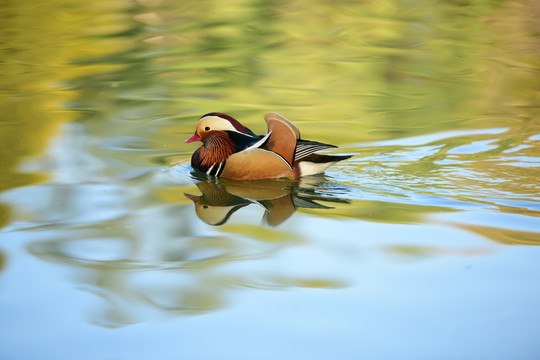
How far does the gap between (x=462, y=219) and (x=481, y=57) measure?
30.0 feet

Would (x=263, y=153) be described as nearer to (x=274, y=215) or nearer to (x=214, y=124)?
(x=214, y=124)

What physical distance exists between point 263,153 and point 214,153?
1.87 ft

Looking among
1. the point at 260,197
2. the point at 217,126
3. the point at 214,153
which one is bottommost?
the point at 260,197

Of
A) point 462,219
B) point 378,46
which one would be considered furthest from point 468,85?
point 462,219

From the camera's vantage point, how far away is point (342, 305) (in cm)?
457

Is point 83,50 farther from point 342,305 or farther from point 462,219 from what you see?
point 342,305

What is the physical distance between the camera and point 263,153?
23.4 feet

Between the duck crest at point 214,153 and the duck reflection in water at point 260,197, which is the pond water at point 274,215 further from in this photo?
the duck crest at point 214,153

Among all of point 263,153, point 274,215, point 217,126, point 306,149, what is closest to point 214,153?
point 217,126

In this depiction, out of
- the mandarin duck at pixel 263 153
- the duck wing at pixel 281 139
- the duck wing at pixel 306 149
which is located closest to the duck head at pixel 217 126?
the mandarin duck at pixel 263 153

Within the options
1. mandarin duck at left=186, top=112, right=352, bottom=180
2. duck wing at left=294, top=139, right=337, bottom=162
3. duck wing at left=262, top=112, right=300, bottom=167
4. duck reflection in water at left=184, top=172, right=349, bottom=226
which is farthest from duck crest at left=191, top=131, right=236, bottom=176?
duck wing at left=294, top=139, right=337, bottom=162

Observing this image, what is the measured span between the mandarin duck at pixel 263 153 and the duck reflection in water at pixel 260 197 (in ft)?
0.27

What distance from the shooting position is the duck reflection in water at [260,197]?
6.40 meters

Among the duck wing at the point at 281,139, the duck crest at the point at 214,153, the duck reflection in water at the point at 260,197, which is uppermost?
the duck wing at the point at 281,139
